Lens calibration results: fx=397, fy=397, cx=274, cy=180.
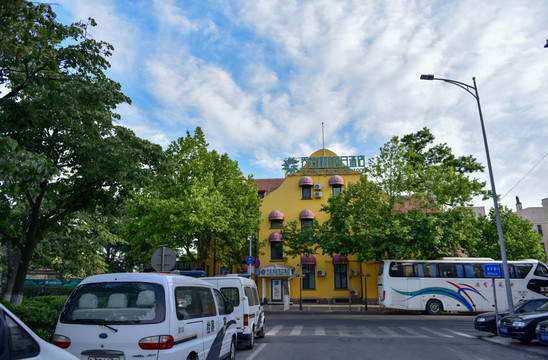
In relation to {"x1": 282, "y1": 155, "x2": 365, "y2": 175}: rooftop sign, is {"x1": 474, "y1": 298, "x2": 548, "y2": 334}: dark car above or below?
below

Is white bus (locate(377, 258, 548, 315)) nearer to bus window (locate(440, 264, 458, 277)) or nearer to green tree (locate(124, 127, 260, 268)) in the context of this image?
bus window (locate(440, 264, 458, 277))

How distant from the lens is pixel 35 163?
6.65m

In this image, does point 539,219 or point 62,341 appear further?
point 539,219

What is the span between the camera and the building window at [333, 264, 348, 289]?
36.0m

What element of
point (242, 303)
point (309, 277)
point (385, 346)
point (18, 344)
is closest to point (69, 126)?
point (242, 303)

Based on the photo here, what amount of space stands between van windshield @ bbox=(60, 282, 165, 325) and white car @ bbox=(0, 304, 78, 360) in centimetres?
213

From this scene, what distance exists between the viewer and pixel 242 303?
1152 centimetres

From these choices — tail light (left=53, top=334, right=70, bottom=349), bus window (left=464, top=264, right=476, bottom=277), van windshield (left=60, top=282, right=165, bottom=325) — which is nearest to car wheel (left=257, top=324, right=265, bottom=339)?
van windshield (left=60, top=282, right=165, bottom=325)

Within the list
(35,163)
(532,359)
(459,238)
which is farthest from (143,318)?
(459,238)

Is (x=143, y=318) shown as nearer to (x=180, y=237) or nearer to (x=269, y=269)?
(x=180, y=237)

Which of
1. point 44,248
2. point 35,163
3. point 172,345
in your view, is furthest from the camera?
point 44,248

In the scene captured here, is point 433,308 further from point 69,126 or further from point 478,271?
point 69,126

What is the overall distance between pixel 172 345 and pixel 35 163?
12.6 feet

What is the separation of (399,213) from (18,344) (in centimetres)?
2791
